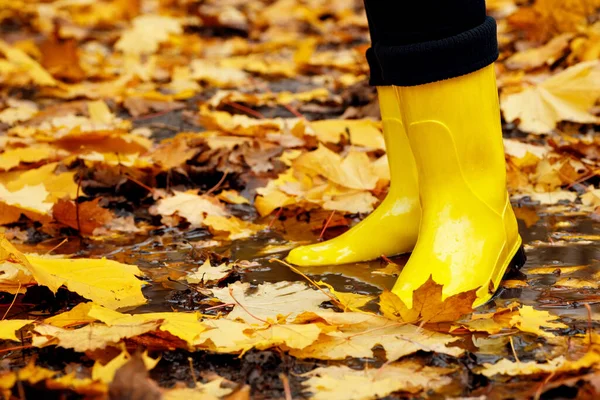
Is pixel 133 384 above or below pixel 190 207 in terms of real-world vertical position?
above

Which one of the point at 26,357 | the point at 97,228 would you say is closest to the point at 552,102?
the point at 97,228

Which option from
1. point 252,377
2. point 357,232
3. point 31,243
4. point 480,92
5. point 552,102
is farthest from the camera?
point 552,102

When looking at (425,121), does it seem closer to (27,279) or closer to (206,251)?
(206,251)

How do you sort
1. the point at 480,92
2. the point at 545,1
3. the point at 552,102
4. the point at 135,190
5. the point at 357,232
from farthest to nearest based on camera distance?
the point at 545,1 → the point at 552,102 → the point at 135,190 → the point at 357,232 → the point at 480,92

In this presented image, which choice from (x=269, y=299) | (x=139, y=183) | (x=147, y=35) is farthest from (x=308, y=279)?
(x=147, y=35)

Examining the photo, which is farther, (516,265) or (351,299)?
(516,265)

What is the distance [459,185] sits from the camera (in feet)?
4.65

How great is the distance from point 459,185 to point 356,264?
0.32m

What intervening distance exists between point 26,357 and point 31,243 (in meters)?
0.69

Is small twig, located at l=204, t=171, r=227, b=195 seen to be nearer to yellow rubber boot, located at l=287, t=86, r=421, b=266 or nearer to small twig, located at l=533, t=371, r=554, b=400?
yellow rubber boot, located at l=287, t=86, r=421, b=266

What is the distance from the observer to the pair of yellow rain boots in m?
1.37

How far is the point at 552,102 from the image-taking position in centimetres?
242

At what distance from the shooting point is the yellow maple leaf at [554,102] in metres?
2.38

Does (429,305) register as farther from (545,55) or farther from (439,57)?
(545,55)
